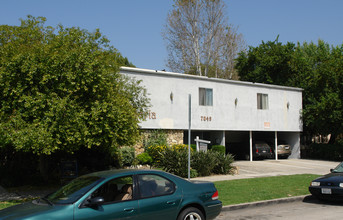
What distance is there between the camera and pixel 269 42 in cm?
3734

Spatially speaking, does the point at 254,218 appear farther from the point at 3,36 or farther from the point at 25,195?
the point at 3,36

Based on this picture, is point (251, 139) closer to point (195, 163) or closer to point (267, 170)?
point (267, 170)

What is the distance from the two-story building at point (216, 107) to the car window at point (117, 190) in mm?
14412

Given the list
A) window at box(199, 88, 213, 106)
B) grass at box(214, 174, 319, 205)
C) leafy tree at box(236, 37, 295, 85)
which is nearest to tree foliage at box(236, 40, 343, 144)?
leafy tree at box(236, 37, 295, 85)

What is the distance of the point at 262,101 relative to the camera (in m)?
27.5

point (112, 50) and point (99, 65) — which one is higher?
point (112, 50)

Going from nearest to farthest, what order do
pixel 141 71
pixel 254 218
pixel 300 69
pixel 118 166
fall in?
pixel 254 218 → pixel 118 166 → pixel 141 71 → pixel 300 69

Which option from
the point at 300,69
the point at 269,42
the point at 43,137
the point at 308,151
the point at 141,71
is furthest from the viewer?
the point at 269,42

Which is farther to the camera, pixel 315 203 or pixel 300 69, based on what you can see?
pixel 300 69

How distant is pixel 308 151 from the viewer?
3133cm

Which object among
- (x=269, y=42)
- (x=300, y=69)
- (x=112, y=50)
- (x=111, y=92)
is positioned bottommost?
(x=111, y=92)

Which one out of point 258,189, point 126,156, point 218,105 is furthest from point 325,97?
point 258,189

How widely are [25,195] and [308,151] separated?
2592cm

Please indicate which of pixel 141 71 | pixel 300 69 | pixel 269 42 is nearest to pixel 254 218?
pixel 141 71
